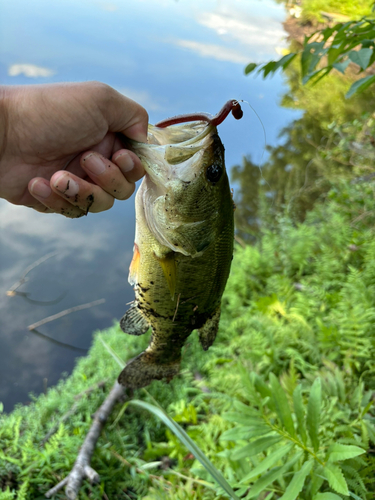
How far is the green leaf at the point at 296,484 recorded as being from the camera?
153cm

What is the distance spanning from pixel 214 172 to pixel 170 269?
411 millimetres

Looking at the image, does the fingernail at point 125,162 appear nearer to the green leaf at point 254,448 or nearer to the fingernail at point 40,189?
the fingernail at point 40,189

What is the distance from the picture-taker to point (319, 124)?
957cm

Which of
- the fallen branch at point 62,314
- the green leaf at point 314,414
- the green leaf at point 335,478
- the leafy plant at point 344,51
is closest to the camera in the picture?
the green leaf at point 335,478

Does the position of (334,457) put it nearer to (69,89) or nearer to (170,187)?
(170,187)

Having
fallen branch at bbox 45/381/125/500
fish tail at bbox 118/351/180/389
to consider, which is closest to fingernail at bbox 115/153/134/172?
fish tail at bbox 118/351/180/389

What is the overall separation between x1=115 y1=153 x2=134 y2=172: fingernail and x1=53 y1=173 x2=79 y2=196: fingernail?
0.17 metres

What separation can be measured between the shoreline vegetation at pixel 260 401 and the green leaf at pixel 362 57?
152cm

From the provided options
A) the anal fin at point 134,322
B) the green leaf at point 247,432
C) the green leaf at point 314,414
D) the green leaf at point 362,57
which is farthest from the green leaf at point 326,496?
the green leaf at point 362,57

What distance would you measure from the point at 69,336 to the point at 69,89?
4.19m

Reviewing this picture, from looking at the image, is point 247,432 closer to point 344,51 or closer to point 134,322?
point 134,322

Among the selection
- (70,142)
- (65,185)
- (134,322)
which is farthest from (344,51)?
(134,322)

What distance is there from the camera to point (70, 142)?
128 cm

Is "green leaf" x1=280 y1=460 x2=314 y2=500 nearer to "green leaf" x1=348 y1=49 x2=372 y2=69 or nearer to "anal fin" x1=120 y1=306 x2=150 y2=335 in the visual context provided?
"anal fin" x1=120 y1=306 x2=150 y2=335
